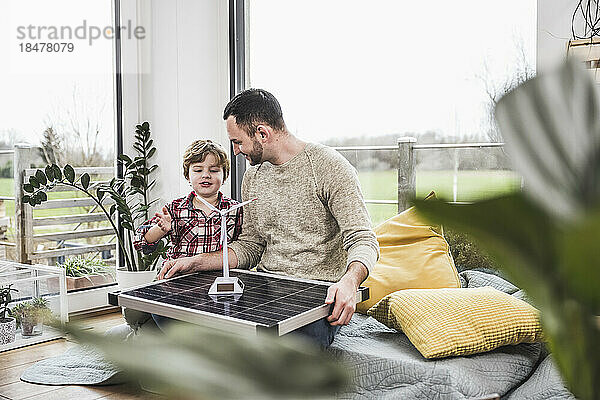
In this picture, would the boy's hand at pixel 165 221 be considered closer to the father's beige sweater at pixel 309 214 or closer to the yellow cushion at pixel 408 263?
the father's beige sweater at pixel 309 214

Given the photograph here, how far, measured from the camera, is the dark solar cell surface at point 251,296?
1.85 meters

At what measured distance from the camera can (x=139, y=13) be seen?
4266 mm

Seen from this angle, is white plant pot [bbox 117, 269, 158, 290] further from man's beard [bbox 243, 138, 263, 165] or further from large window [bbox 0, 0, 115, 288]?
man's beard [bbox 243, 138, 263, 165]

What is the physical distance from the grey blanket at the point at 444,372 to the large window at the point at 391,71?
1.08m

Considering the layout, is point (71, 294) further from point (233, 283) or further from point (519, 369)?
point (519, 369)

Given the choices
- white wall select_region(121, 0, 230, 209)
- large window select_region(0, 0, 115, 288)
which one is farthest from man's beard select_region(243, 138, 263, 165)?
large window select_region(0, 0, 115, 288)

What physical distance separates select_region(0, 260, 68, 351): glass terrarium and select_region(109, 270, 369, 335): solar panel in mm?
1324

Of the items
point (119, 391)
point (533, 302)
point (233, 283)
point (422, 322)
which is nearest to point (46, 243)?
point (119, 391)

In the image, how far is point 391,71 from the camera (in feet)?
11.8

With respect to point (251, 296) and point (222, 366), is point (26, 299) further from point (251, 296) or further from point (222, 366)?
point (222, 366)


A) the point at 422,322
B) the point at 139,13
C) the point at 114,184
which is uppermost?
the point at 139,13

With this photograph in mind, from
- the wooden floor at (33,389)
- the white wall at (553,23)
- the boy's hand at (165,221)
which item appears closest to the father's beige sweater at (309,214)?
the boy's hand at (165,221)

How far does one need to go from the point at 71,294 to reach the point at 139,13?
1760mm

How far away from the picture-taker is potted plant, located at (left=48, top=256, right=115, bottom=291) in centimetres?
403
